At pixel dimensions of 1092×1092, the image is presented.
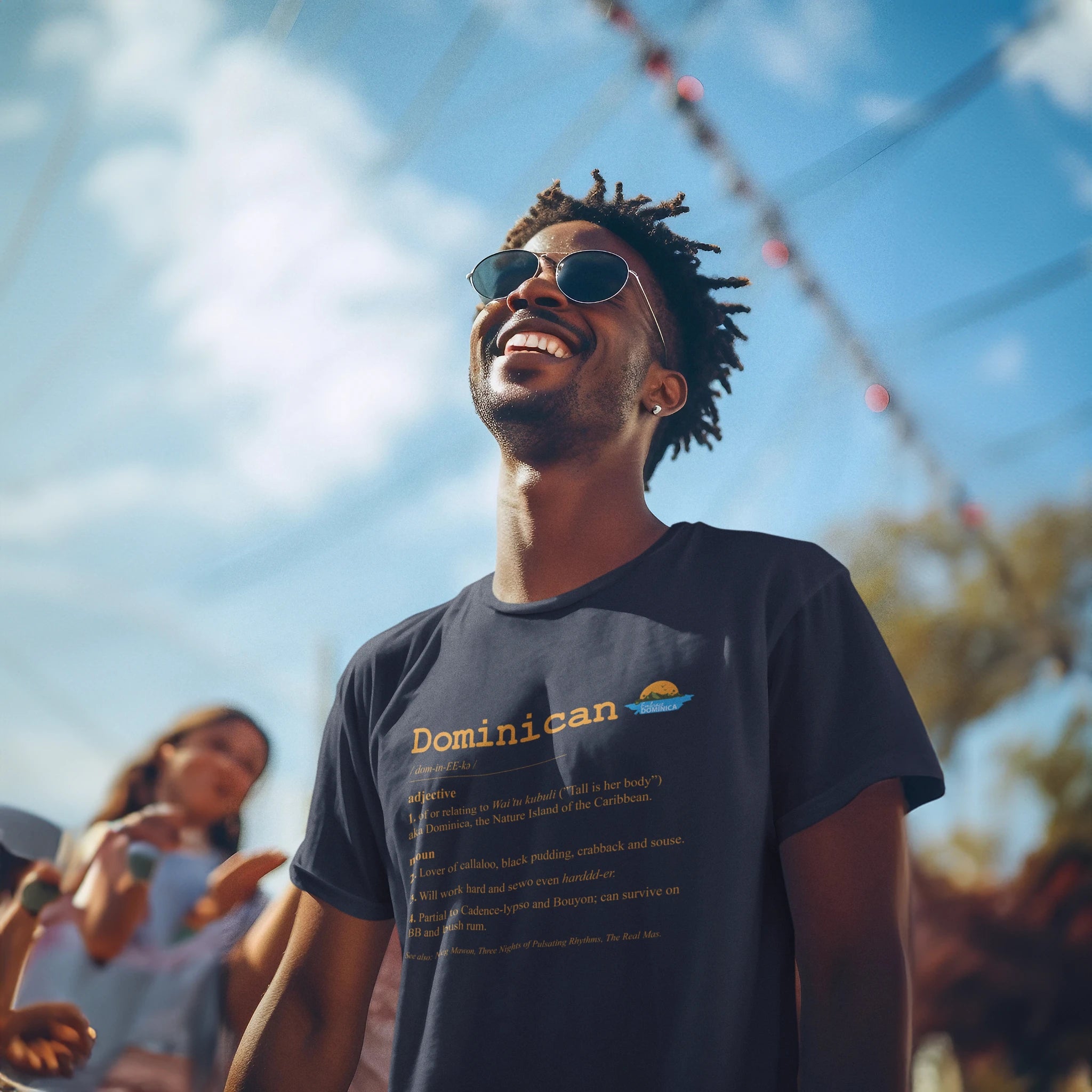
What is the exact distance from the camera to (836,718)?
1.02 metres

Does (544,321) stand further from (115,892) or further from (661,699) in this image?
(115,892)

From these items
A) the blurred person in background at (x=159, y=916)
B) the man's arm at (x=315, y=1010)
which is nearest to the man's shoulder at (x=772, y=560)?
the man's arm at (x=315, y=1010)

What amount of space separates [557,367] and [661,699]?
53 cm

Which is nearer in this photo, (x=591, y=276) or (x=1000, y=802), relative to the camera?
(x=591, y=276)

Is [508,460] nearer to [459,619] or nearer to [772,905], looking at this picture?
[459,619]

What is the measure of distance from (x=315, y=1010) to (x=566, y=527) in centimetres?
71

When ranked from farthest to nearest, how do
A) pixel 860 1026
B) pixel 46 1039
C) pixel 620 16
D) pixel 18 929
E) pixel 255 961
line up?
pixel 620 16
pixel 18 929
pixel 46 1039
pixel 255 961
pixel 860 1026

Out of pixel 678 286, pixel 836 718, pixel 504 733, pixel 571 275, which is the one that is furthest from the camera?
pixel 678 286

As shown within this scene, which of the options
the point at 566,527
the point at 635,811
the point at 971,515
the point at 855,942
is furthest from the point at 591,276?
the point at 971,515

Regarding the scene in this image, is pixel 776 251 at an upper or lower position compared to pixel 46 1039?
upper

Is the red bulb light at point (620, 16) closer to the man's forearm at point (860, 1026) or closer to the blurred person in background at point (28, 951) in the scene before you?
the blurred person in background at point (28, 951)

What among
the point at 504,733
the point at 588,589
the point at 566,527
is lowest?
the point at 504,733

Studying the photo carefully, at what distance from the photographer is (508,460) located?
4.71 ft

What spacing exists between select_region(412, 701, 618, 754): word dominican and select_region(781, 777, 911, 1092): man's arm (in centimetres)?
24
